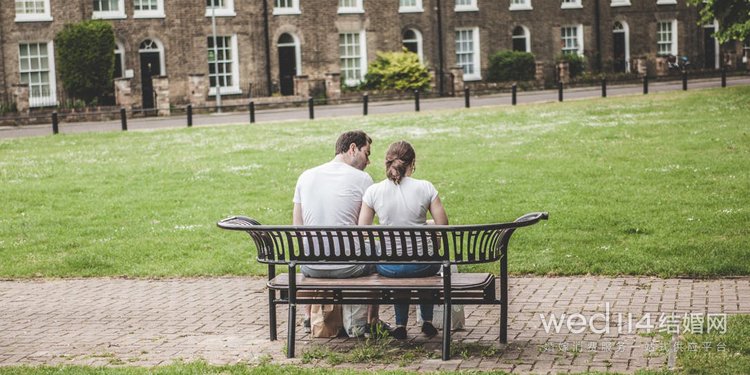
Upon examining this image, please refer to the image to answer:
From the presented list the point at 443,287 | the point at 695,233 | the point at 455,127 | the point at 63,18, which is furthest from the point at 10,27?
the point at 443,287

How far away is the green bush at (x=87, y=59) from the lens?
4025cm

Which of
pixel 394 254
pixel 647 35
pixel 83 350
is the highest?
pixel 647 35

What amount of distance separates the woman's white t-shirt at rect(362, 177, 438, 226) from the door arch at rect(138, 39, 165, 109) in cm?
3660

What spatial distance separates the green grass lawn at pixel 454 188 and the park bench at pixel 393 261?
3.11 m

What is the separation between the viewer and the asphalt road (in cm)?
3294

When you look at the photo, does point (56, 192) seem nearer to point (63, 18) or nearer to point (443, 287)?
point (443, 287)

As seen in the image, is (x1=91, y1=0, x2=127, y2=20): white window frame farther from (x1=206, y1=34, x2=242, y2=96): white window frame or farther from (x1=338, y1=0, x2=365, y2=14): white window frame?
(x1=338, y1=0, x2=365, y2=14): white window frame

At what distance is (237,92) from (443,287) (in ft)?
126

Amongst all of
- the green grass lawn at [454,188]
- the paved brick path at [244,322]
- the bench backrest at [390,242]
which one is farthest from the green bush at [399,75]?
the bench backrest at [390,242]

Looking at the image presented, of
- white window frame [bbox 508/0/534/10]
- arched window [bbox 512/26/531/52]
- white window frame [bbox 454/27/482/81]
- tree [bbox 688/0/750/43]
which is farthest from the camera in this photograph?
arched window [bbox 512/26/531/52]

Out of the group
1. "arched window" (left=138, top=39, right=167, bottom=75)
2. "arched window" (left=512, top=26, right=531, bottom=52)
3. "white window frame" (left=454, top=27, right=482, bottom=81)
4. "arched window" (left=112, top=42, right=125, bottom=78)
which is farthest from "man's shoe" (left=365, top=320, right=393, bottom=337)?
"arched window" (left=512, top=26, right=531, bottom=52)

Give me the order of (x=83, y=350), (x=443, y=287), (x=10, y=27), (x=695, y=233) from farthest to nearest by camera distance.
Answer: (x=10, y=27), (x=695, y=233), (x=83, y=350), (x=443, y=287)

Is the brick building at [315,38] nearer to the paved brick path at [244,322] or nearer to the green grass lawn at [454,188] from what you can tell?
the green grass lawn at [454,188]

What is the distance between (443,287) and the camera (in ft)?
25.4
